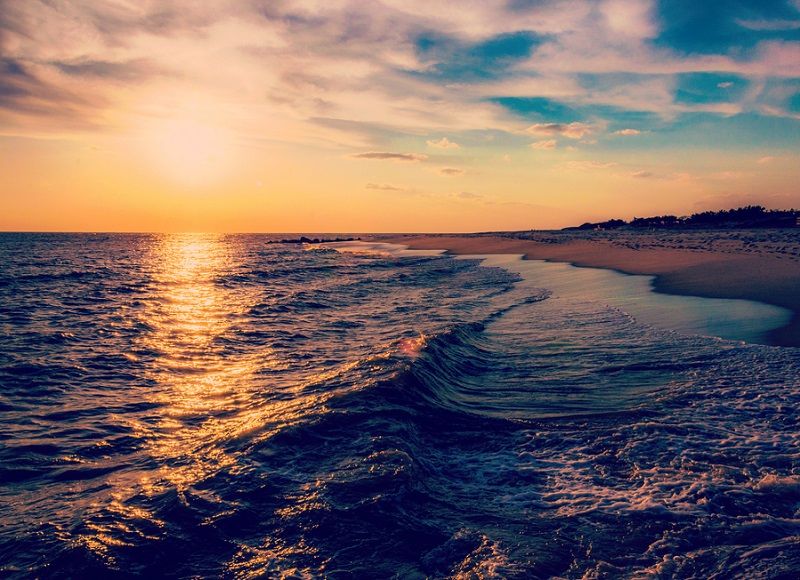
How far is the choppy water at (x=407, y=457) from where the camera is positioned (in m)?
5.14

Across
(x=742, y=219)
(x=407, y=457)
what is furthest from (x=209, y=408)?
(x=742, y=219)

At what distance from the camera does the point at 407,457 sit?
23.7 ft

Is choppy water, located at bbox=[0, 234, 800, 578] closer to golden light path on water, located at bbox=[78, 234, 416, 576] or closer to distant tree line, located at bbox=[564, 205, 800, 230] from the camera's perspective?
golden light path on water, located at bbox=[78, 234, 416, 576]

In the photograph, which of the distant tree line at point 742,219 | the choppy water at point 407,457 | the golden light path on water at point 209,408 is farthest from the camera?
Answer: the distant tree line at point 742,219

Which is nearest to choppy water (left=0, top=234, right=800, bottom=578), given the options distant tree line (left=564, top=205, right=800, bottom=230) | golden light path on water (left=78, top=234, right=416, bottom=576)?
golden light path on water (left=78, top=234, right=416, bottom=576)

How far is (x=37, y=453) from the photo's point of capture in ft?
25.6

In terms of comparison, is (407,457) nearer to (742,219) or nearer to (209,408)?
(209,408)

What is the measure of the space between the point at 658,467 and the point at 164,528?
20.9ft

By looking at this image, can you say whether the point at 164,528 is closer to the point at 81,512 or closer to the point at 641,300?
the point at 81,512

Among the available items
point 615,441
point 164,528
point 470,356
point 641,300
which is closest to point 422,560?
point 164,528

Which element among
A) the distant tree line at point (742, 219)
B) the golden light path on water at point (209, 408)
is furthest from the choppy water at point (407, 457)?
the distant tree line at point (742, 219)

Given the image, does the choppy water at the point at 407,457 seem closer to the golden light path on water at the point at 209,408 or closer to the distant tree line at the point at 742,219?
the golden light path on water at the point at 209,408

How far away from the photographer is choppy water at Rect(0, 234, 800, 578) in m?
5.14

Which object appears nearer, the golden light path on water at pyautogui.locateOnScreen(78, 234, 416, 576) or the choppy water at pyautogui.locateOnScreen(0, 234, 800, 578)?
the choppy water at pyautogui.locateOnScreen(0, 234, 800, 578)
